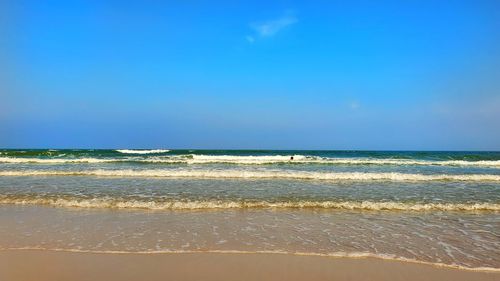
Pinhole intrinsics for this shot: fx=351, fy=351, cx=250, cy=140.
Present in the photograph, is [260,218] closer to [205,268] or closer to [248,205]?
[248,205]

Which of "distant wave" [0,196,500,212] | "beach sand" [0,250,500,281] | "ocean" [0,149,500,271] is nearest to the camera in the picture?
"beach sand" [0,250,500,281]

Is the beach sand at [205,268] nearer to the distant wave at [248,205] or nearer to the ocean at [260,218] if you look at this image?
the ocean at [260,218]

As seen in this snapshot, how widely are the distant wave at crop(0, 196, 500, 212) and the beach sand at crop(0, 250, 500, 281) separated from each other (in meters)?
3.69

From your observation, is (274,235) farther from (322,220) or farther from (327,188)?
→ (327,188)

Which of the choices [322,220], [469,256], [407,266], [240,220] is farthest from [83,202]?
[469,256]

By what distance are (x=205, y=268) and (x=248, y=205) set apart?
444 cm

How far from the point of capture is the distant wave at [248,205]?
8.98m

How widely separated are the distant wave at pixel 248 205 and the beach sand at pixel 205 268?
145 inches

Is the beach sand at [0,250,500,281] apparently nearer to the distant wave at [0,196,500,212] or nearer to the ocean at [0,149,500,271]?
the ocean at [0,149,500,271]

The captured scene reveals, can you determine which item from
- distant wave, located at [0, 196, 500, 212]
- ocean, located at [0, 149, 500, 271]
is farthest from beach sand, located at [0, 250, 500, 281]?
distant wave, located at [0, 196, 500, 212]

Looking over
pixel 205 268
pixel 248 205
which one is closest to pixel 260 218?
pixel 248 205

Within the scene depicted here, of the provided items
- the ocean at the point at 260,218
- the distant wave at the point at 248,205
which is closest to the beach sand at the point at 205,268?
the ocean at the point at 260,218

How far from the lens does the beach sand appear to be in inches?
175

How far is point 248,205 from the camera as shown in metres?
9.13
